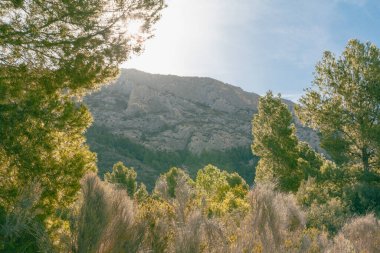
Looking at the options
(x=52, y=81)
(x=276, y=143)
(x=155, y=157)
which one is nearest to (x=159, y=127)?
(x=155, y=157)

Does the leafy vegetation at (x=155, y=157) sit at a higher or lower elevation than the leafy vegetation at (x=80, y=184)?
lower

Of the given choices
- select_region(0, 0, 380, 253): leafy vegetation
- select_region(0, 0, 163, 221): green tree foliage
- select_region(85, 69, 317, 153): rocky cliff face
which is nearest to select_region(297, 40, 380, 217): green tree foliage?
select_region(0, 0, 380, 253): leafy vegetation

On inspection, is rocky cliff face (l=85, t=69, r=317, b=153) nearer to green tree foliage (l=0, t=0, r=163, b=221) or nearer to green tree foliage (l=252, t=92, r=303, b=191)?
green tree foliage (l=252, t=92, r=303, b=191)

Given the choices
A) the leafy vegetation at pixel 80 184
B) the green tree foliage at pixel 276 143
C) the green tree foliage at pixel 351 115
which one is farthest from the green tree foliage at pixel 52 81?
the green tree foliage at pixel 276 143

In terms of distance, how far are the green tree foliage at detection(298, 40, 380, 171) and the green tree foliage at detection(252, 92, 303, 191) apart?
5109 millimetres

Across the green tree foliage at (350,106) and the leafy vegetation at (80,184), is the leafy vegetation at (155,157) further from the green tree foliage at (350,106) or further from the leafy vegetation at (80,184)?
the leafy vegetation at (80,184)

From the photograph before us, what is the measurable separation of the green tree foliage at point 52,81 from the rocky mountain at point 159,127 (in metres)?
86.4

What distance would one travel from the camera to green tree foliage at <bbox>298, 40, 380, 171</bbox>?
24.7 m

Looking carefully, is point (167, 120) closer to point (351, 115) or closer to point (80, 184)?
point (351, 115)

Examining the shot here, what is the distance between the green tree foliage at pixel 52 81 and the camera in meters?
9.33

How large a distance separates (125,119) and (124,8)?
144m

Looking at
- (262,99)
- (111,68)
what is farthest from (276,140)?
(111,68)

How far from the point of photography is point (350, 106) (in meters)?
25.3

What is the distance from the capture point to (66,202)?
33.7 feet
